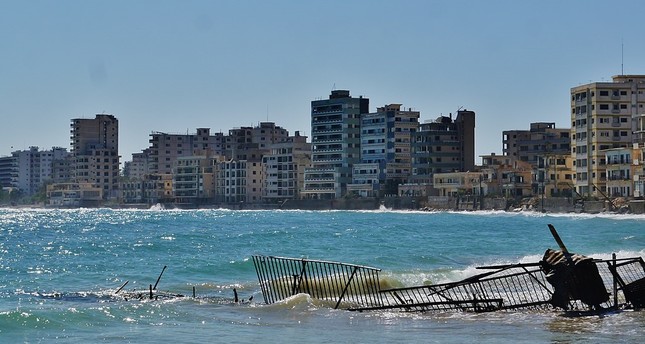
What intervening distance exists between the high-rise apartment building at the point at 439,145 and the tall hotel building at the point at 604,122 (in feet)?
169

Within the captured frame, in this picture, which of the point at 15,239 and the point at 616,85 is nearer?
the point at 15,239

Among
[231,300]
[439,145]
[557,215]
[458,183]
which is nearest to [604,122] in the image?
[557,215]

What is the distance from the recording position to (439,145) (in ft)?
654

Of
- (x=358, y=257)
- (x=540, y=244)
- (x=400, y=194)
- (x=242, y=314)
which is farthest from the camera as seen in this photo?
(x=400, y=194)

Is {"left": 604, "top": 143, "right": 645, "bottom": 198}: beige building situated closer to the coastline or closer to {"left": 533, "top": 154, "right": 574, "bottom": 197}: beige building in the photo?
the coastline

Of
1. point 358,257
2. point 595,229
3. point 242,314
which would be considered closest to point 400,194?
point 595,229

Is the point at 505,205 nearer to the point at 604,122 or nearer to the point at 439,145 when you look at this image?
the point at 604,122

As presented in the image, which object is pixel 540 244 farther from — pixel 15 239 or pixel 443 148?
pixel 443 148

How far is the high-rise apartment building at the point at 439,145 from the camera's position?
198m

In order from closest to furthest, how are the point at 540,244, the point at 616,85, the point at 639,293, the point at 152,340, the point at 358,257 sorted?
the point at 152,340 → the point at 639,293 → the point at 358,257 → the point at 540,244 → the point at 616,85

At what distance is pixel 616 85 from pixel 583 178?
13.4 meters

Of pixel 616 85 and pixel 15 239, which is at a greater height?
pixel 616 85

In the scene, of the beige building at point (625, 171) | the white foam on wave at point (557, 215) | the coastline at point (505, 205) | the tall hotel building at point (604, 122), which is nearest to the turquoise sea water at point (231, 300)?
the white foam on wave at point (557, 215)

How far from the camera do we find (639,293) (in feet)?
92.2
